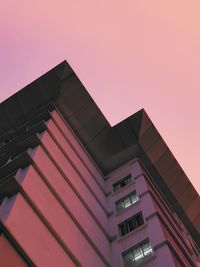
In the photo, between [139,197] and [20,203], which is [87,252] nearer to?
[20,203]

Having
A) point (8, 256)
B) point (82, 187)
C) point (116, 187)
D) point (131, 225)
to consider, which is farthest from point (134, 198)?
point (8, 256)

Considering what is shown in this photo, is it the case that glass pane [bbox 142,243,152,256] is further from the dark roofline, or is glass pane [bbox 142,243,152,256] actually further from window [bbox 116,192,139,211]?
the dark roofline

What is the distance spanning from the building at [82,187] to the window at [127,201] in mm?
75

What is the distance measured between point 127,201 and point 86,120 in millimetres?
8699

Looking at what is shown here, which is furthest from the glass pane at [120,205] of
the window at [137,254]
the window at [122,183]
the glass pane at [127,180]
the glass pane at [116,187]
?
the window at [137,254]

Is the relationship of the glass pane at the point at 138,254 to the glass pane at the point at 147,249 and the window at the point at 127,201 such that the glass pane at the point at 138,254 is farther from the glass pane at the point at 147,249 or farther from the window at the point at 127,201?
the window at the point at 127,201

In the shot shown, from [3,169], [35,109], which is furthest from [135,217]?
[35,109]

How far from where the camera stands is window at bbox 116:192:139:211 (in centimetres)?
2526

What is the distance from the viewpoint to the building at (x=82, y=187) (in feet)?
53.7

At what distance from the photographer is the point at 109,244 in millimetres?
21906

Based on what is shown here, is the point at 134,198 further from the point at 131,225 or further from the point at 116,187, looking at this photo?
the point at 116,187

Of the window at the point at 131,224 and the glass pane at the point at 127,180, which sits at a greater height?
the glass pane at the point at 127,180

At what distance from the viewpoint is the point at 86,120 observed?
32.2m

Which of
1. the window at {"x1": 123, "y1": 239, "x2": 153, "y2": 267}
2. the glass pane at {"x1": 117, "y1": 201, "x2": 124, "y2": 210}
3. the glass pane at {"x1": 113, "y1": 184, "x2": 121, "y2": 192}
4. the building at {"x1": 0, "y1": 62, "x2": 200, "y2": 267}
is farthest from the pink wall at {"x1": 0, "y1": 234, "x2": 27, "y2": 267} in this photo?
the glass pane at {"x1": 113, "y1": 184, "x2": 121, "y2": 192}
